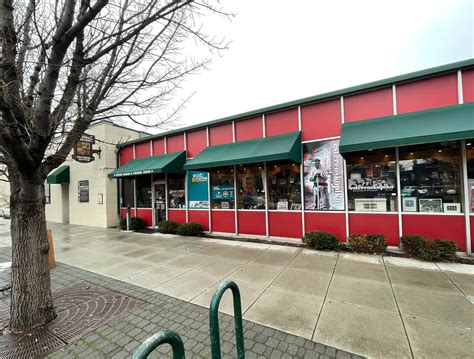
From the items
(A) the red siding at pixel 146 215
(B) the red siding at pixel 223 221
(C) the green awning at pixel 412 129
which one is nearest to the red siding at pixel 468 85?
(C) the green awning at pixel 412 129

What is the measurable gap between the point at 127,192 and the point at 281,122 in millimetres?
9752

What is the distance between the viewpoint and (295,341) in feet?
9.32

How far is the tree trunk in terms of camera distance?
3289 mm

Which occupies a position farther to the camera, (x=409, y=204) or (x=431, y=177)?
(x=409, y=204)

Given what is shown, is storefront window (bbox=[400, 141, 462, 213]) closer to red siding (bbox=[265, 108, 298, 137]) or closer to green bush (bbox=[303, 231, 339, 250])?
green bush (bbox=[303, 231, 339, 250])

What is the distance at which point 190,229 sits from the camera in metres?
9.45

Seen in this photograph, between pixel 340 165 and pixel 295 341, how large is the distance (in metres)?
5.71

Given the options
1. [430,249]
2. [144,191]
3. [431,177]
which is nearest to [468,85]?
[431,177]

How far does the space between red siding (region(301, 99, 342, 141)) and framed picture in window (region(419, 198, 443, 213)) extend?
307 cm

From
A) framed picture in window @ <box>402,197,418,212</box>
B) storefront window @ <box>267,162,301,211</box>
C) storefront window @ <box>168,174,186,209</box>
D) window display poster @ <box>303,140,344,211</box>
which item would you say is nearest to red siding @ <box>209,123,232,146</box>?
storefront window @ <box>267,162,301,211</box>

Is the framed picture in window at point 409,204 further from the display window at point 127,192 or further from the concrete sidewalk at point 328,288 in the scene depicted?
the display window at point 127,192

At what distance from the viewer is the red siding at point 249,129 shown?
8773 millimetres

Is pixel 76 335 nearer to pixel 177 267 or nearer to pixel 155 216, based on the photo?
pixel 177 267

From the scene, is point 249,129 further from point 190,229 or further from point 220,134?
point 190,229
